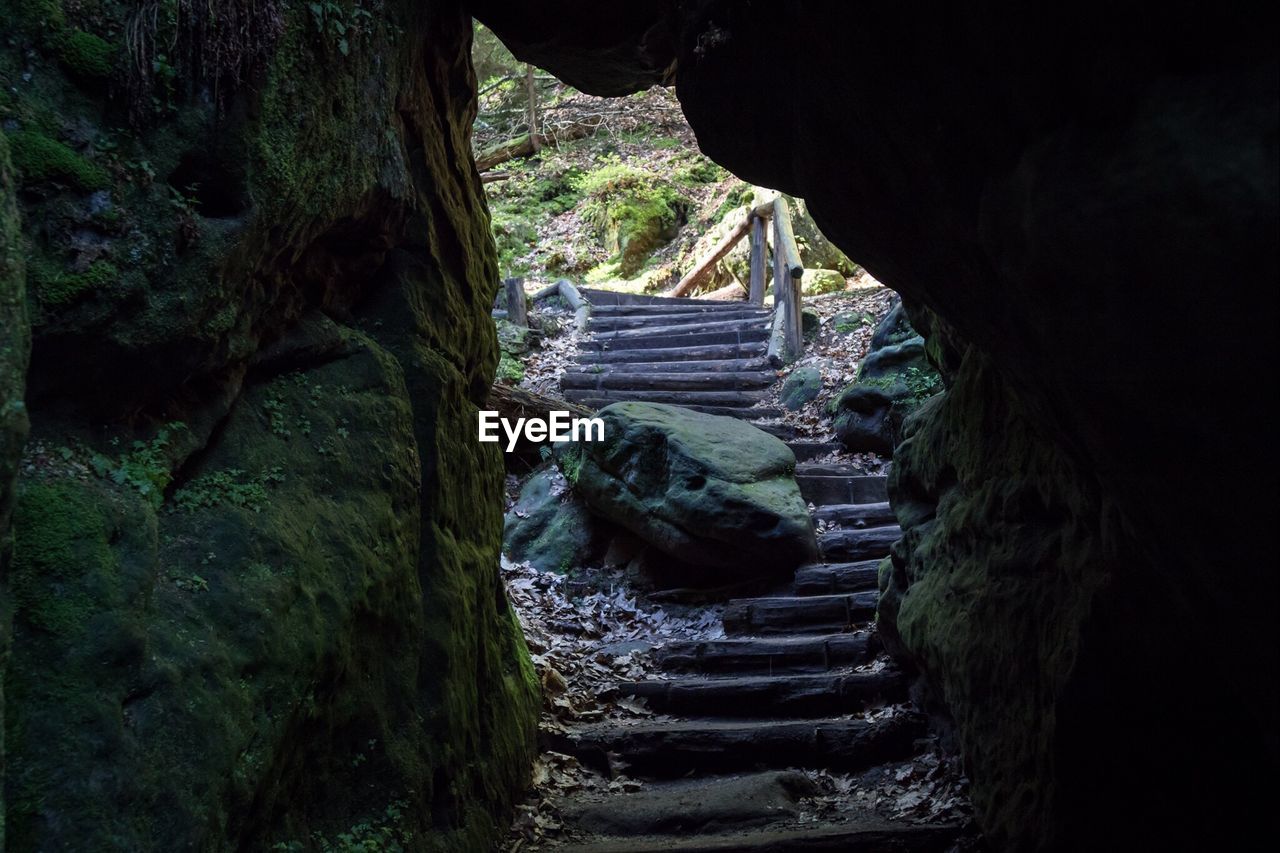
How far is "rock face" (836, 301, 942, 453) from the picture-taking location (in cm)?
897

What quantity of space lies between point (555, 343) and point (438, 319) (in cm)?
801

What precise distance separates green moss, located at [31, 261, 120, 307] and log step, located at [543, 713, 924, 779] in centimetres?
373

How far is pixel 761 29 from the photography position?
3.67 metres

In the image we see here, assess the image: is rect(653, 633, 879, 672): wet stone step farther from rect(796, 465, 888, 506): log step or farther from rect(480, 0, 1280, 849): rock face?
rect(796, 465, 888, 506): log step

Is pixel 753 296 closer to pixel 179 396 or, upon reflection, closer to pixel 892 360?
pixel 892 360

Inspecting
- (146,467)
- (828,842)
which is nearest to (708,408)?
(828,842)

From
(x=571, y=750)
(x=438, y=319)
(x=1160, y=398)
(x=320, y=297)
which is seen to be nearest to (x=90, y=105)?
(x=320, y=297)

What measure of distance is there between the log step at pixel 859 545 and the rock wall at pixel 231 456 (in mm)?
3617

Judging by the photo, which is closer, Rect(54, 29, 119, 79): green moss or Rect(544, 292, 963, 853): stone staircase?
Rect(54, 29, 119, 79): green moss

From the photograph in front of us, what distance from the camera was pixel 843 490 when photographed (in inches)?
333

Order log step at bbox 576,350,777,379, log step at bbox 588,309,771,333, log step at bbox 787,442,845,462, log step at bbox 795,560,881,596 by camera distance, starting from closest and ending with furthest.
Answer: log step at bbox 795,560,881,596, log step at bbox 787,442,845,462, log step at bbox 576,350,777,379, log step at bbox 588,309,771,333

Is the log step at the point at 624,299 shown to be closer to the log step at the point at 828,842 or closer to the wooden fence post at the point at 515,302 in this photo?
the wooden fence post at the point at 515,302

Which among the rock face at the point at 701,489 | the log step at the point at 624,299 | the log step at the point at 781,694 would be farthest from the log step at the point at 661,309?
the log step at the point at 781,694

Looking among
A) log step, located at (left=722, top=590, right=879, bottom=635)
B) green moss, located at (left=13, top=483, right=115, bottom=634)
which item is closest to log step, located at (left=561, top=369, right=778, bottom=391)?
log step, located at (left=722, top=590, right=879, bottom=635)
